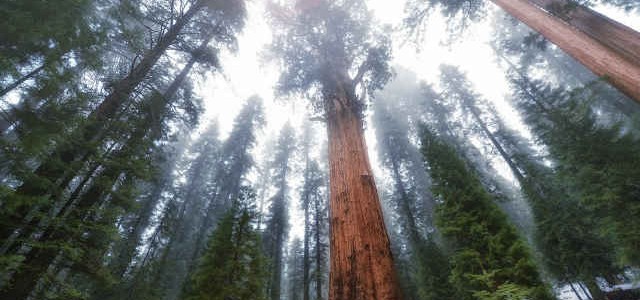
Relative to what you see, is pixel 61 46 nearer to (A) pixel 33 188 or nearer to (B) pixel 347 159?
(A) pixel 33 188

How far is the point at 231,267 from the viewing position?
5465mm

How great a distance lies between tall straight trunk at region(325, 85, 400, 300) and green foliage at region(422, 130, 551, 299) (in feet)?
5.70

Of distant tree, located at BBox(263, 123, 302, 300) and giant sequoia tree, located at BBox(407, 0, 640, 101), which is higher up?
distant tree, located at BBox(263, 123, 302, 300)

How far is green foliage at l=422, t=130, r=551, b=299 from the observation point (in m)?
3.63

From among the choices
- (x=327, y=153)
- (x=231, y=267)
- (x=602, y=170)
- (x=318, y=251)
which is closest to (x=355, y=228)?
(x=327, y=153)

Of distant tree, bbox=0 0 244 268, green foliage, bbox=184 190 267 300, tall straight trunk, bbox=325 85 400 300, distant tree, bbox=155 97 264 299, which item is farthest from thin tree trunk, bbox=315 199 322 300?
tall straight trunk, bbox=325 85 400 300

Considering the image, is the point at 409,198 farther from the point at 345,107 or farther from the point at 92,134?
the point at 92,134

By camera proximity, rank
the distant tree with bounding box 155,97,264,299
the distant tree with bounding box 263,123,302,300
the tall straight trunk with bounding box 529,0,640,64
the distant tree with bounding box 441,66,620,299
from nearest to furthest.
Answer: the tall straight trunk with bounding box 529,0,640,64
the distant tree with bounding box 441,66,620,299
the distant tree with bounding box 263,123,302,300
the distant tree with bounding box 155,97,264,299

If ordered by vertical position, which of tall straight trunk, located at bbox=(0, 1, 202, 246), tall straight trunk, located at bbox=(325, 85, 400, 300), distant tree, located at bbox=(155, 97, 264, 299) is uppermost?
distant tree, located at bbox=(155, 97, 264, 299)

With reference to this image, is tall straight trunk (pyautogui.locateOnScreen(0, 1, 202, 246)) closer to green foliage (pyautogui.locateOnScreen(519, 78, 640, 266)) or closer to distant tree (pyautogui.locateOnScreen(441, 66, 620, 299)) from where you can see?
green foliage (pyautogui.locateOnScreen(519, 78, 640, 266))

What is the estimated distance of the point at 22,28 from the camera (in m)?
3.30

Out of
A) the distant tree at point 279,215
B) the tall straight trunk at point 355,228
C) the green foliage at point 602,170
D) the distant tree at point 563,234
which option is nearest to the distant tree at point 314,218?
the distant tree at point 279,215

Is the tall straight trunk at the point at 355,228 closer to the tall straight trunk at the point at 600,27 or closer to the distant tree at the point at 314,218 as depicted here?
the tall straight trunk at the point at 600,27

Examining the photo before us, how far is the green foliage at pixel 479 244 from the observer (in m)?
3.63
